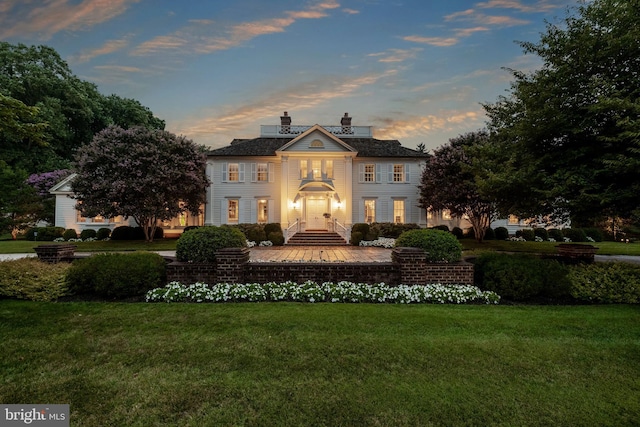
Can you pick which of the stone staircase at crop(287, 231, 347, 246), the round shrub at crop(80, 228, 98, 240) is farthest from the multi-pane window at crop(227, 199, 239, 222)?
the round shrub at crop(80, 228, 98, 240)

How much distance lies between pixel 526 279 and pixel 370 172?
55.4 ft

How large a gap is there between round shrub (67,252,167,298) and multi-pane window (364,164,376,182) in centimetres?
1785

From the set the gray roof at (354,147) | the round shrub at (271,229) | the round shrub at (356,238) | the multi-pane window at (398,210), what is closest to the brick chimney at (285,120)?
the gray roof at (354,147)

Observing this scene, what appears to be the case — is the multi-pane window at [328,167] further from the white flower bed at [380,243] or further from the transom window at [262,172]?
the white flower bed at [380,243]

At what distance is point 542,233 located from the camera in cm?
2264

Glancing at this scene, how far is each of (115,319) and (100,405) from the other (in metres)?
2.80

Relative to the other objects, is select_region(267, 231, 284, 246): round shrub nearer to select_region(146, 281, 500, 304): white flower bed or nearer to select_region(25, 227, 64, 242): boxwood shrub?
select_region(146, 281, 500, 304): white flower bed

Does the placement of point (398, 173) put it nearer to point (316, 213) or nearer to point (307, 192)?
point (316, 213)

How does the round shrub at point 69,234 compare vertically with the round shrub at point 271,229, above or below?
below

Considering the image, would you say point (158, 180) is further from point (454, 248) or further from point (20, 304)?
point (454, 248)

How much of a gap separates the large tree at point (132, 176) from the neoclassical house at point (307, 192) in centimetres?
396

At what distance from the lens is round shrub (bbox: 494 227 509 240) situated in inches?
881

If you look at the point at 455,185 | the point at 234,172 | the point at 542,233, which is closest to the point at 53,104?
the point at 234,172

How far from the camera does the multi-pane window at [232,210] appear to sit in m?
22.4
